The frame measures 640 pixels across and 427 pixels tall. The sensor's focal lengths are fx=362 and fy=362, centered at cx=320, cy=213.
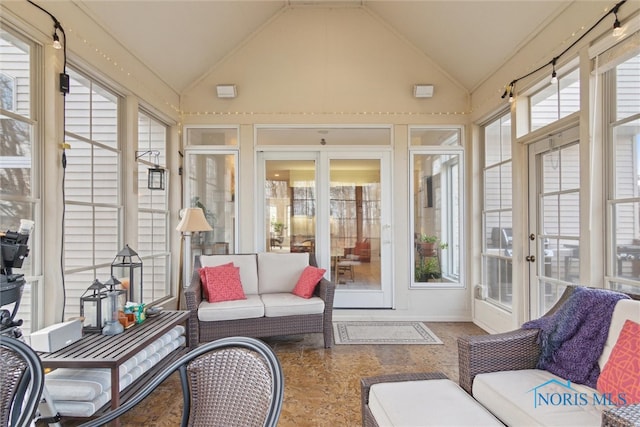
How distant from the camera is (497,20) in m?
3.32

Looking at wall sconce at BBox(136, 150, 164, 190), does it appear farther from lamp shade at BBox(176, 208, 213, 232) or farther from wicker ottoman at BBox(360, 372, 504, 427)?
wicker ottoman at BBox(360, 372, 504, 427)

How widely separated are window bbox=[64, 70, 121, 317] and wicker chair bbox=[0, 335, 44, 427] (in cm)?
167

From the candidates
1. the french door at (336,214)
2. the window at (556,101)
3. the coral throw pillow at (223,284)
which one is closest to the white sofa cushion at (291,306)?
the coral throw pillow at (223,284)

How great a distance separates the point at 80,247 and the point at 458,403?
295cm

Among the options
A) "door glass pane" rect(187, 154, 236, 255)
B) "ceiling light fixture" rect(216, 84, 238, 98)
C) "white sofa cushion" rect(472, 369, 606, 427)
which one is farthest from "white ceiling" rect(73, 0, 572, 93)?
"white sofa cushion" rect(472, 369, 606, 427)

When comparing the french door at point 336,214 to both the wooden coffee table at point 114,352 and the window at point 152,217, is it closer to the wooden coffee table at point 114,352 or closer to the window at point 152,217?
the window at point 152,217

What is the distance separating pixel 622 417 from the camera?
1150 mm

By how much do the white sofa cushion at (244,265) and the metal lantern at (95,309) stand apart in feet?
5.11

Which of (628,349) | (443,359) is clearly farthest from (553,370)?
(443,359)

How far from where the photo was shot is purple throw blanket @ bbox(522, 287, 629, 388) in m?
1.84

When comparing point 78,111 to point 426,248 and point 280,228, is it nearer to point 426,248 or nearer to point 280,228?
point 280,228

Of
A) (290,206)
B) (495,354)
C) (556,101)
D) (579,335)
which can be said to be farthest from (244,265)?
(556,101)

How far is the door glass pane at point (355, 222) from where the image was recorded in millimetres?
4746

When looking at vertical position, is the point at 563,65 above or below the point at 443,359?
above
